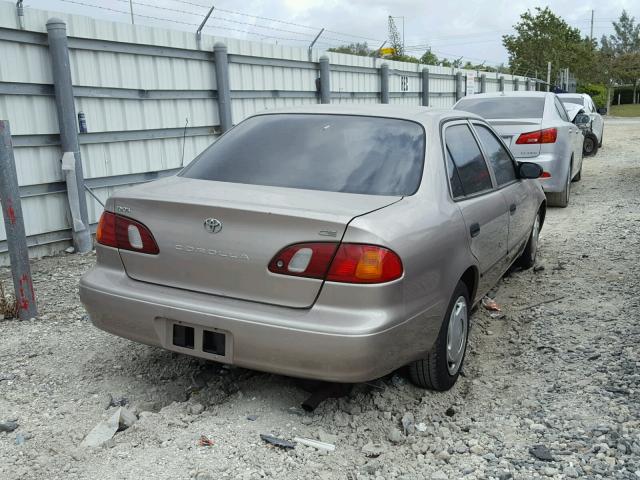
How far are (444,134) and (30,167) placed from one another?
4557 millimetres

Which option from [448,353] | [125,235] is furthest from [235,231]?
[448,353]

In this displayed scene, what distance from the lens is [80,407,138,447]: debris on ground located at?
120 inches

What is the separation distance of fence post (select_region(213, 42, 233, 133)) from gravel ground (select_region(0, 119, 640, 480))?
15.6 feet

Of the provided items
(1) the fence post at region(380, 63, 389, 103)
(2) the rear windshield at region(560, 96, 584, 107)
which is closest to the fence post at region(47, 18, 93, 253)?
(1) the fence post at region(380, 63, 389, 103)

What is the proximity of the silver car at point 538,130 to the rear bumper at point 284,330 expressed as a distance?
5915 mm

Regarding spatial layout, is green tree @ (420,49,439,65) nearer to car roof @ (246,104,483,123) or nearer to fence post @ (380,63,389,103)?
fence post @ (380,63,389,103)

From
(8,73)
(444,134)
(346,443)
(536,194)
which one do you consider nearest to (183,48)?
(8,73)

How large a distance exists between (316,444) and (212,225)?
1.13m

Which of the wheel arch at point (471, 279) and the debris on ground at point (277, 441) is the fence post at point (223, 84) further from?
the debris on ground at point (277, 441)

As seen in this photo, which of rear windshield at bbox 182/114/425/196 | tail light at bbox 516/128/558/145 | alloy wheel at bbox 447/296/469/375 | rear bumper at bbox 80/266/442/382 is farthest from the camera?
tail light at bbox 516/128/558/145

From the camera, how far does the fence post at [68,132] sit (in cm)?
651

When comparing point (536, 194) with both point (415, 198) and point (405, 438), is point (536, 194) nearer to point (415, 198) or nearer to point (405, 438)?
point (415, 198)

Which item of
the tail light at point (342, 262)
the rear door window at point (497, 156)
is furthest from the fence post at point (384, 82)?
the tail light at point (342, 262)

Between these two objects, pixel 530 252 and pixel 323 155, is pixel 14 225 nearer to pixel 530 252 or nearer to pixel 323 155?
pixel 323 155
